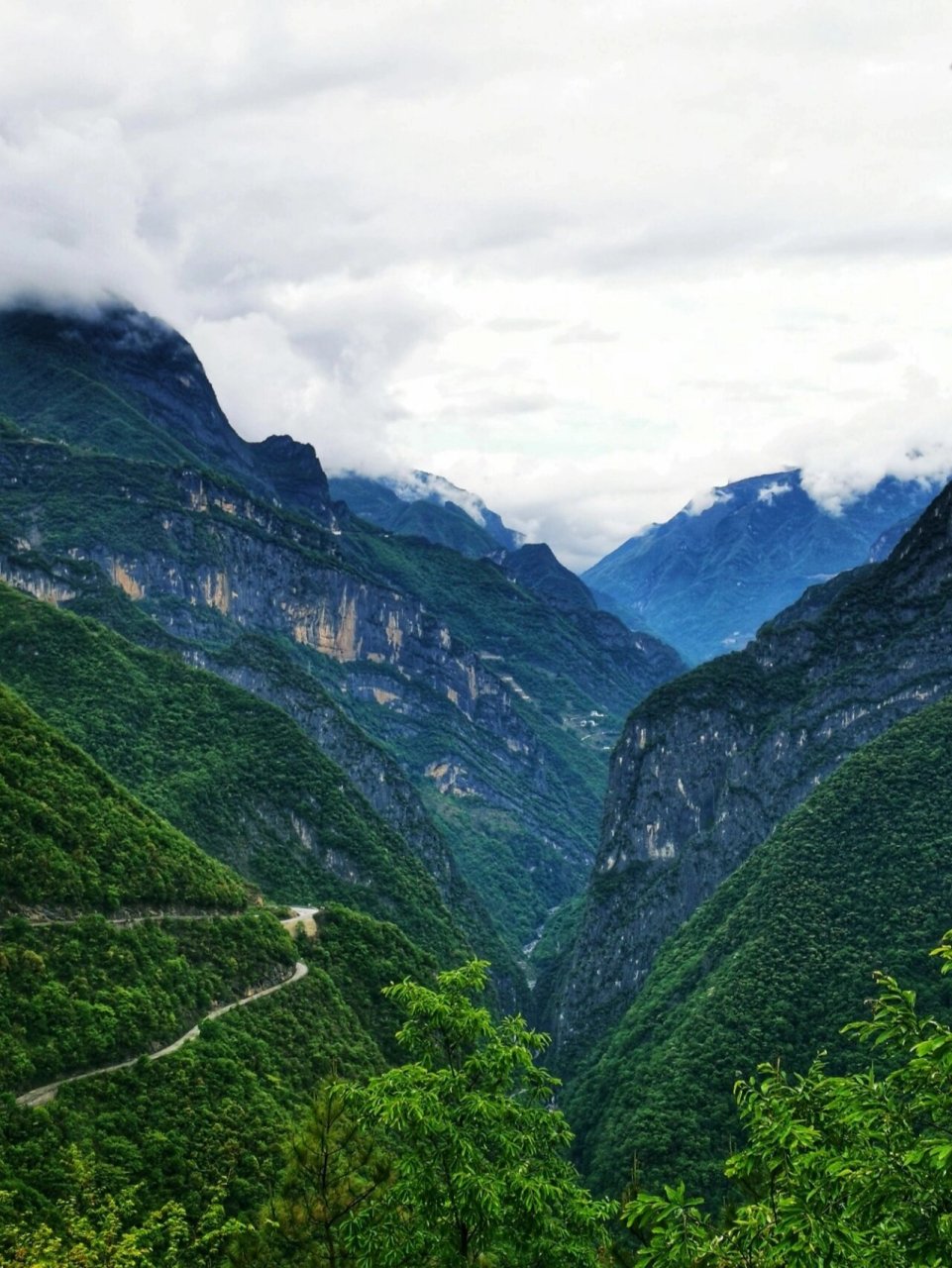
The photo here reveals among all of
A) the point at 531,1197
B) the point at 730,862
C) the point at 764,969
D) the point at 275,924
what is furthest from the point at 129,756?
the point at 531,1197

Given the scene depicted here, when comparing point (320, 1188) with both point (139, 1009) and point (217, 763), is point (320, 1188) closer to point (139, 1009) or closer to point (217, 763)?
point (139, 1009)

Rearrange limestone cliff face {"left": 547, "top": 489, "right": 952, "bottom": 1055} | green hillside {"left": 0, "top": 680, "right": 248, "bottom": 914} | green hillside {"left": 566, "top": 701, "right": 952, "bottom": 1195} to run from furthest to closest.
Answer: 1. limestone cliff face {"left": 547, "top": 489, "right": 952, "bottom": 1055}
2. green hillside {"left": 566, "top": 701, "right": 952, "bottom": 1195}
3. green hillside {"left": 0, "top": 680, "right": 248, "bottom": 914}

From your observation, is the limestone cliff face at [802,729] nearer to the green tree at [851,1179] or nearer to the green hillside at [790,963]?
the green hillside at [790,963]

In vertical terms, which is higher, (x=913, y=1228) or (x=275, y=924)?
(x=275, y=924)

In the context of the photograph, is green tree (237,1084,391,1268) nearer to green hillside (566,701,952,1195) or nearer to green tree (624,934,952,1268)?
green tree (624,934,952,1268)

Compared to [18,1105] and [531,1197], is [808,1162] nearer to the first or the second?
[531,1197]

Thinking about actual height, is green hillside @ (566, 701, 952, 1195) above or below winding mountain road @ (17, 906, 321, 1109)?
below

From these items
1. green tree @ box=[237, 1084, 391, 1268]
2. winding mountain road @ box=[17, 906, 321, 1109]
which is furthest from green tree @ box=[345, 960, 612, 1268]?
winding mountain road @ box=[17, 906, 321, 1109]

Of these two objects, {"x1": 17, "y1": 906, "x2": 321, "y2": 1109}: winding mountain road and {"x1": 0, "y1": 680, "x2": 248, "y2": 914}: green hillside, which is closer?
{"x1": 17, "y1": 906, "x2": 321, "y2": 1109}: winding mountain road
